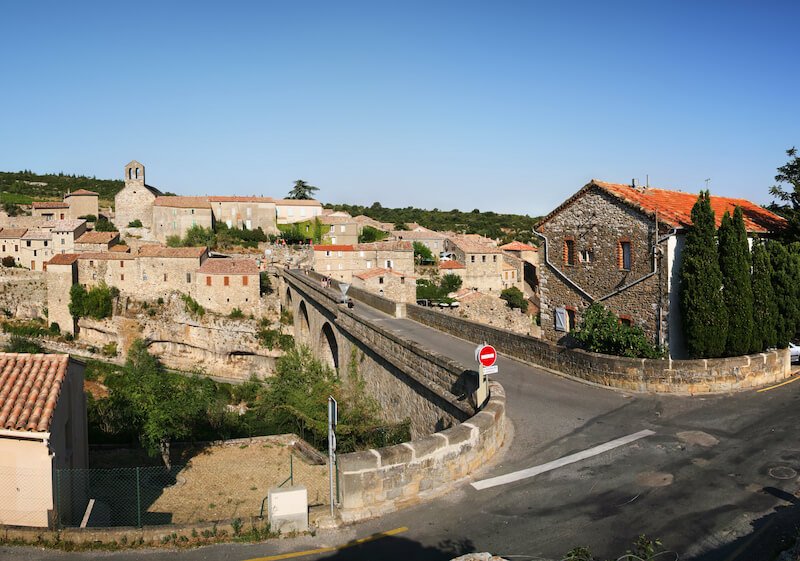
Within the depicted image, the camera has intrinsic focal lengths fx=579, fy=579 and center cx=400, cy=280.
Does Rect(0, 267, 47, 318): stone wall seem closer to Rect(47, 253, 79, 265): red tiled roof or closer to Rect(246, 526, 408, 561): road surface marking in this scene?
Rect(47, 253, 79, 265): red tiled roof

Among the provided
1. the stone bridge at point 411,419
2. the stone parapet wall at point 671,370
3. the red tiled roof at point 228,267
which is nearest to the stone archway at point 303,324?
the red tiled roof at point 228,267

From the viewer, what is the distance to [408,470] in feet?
26.9

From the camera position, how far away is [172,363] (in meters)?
50.2

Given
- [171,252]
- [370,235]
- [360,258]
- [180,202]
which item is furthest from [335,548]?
[370,235]

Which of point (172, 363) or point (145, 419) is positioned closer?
point (145, 419)

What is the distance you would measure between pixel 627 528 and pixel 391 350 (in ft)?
33.7

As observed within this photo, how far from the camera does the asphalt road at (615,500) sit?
6.89 m

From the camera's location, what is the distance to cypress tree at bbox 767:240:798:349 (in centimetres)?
1628

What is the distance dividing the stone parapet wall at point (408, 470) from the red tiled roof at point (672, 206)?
1097cm

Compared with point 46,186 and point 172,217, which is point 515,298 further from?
point 46,186

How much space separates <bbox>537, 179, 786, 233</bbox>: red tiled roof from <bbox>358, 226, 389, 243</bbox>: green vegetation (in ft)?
204

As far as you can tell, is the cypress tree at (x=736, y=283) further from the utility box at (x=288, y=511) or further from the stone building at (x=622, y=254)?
the utility box at (x=288, y=511)

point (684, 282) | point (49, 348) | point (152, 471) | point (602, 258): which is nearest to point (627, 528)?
point (684, 282)

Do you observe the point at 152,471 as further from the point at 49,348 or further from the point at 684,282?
the point at 49,348
